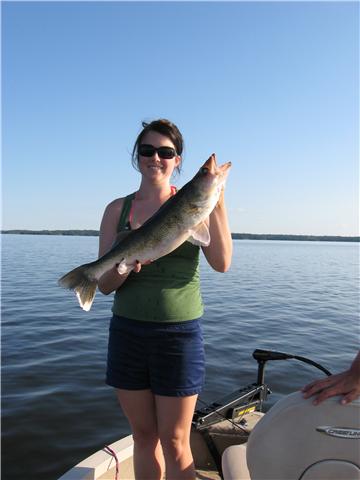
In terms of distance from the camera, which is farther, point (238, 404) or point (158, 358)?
point (238, 404)

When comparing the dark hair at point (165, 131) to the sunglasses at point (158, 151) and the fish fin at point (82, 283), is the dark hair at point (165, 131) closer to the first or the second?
the sunglasses at point (158, 151)

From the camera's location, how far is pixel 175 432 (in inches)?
117

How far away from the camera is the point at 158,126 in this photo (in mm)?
3355

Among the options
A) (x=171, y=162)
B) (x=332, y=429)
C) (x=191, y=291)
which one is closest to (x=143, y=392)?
(x=191, y=291)

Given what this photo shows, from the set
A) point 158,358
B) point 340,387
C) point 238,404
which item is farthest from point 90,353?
point 340,387

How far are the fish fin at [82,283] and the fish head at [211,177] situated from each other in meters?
1.20

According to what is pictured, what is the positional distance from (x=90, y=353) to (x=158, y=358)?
848 cm

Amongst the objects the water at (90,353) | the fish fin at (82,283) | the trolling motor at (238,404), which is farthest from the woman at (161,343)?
the water at (90,353)

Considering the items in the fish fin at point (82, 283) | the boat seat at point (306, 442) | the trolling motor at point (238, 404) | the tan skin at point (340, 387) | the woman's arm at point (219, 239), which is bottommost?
the trolling motor at point (238, 404)

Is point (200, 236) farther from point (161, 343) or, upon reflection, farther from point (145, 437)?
point (145, 437)

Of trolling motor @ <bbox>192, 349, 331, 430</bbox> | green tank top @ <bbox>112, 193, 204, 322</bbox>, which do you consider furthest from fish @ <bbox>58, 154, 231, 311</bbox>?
trolling motor @ <bbox>192, 349, 331, 430</bbox>

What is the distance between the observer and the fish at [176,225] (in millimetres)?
3057

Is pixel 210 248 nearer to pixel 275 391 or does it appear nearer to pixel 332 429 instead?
pixel 332 429

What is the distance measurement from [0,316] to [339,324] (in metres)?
12.3
